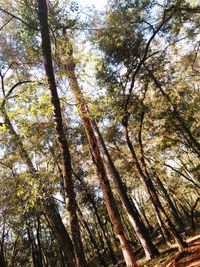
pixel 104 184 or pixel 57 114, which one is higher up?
pixel 57 114

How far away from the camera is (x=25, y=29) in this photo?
23.2 feet

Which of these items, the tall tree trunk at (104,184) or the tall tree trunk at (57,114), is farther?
the tall tree trunk at (104,184)

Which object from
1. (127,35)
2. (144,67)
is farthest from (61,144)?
(144,67)

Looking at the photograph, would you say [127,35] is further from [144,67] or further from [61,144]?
[61,144]

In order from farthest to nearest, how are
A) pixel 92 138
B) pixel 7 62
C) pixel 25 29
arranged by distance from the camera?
pixel 7 62, pixel 92 138, pixel 25 29

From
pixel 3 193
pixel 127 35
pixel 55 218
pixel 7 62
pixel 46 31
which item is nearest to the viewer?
pixel 46 31

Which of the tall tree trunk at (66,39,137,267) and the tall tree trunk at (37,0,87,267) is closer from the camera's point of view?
the tall tree trunk at (37,0,87,267)

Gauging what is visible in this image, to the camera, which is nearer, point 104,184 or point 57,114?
point 57,114

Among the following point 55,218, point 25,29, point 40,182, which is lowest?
point 40,182

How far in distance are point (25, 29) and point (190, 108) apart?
11668 millimetres

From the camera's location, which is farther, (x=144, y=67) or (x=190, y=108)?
(x=190, y=108)

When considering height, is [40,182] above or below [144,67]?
below

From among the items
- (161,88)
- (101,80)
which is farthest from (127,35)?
(161,88)

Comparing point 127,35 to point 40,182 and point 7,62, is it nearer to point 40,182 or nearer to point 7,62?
point 7,62
